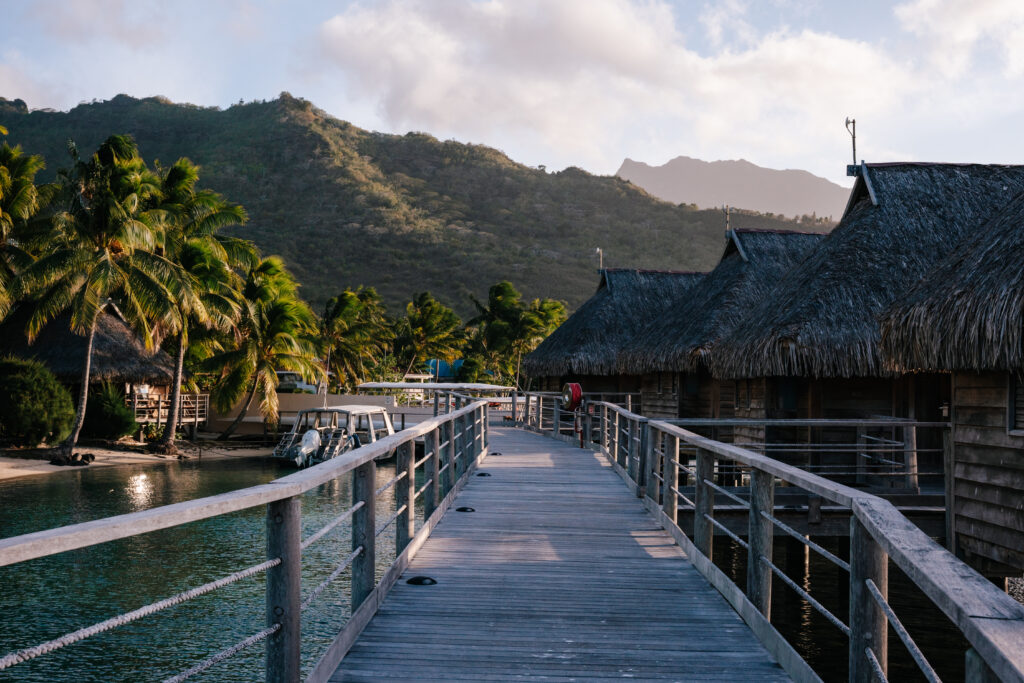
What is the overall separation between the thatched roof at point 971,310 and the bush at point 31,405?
2508 centimetres

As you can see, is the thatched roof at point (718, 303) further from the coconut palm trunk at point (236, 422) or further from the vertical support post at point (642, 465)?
the coconut palm trunk at point (236, 422)

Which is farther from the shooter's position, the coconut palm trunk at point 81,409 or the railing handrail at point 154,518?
the coconut palm trunk at point 81,409

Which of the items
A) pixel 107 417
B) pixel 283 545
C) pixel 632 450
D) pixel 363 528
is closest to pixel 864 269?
pixel 632 450

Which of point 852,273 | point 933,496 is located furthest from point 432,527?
point 852,273

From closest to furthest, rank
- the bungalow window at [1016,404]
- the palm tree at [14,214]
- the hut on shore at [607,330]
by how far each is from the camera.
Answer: the bungalow window at [1016,404], the hut on shore at [607,330], the palm tree at [14,214]

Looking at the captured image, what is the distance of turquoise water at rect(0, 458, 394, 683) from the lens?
10555 millimetres

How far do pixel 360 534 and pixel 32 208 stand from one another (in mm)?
28466

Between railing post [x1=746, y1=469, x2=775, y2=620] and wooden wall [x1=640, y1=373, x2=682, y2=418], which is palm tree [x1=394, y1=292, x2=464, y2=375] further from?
railing post [x1=746, y1=469, x2=775, y2=620]

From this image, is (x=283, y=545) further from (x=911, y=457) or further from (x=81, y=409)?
(x=81, y=409)

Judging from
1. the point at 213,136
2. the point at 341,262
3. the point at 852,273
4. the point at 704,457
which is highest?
the point at 213,136

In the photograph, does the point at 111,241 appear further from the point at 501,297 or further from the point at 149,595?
the point at 501,297

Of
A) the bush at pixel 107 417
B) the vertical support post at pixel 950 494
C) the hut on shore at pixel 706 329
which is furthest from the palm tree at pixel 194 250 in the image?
the vertical support post at pixel 950 494

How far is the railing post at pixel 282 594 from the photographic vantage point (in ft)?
10.7

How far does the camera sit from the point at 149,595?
42.0ft
